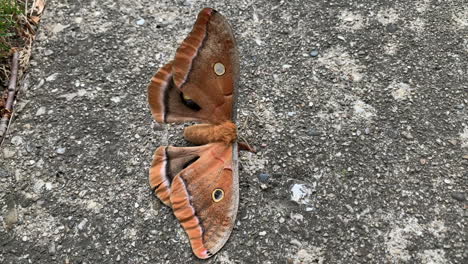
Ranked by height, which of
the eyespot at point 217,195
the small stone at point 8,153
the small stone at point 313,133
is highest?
the small stone at point 313,133

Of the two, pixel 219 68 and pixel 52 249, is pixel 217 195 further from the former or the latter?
pixel 52 249

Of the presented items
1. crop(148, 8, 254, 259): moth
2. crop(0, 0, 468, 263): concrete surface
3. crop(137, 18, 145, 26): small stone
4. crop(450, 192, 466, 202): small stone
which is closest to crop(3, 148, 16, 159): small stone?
crop(0, 0, 468, 263): concrete surface

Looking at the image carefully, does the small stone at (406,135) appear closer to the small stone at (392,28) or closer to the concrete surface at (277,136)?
the concrete surface at (277,136)

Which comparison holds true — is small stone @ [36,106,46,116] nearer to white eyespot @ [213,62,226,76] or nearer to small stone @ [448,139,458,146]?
white eyespot @ [213,62,226,76]

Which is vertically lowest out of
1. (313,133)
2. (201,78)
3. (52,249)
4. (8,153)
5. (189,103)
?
(52,249)

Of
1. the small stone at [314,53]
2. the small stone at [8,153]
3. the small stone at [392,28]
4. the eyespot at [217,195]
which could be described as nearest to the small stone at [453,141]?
the small stone at [392,28]

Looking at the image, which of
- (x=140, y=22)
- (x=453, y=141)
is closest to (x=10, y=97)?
(x=140, y=22)
